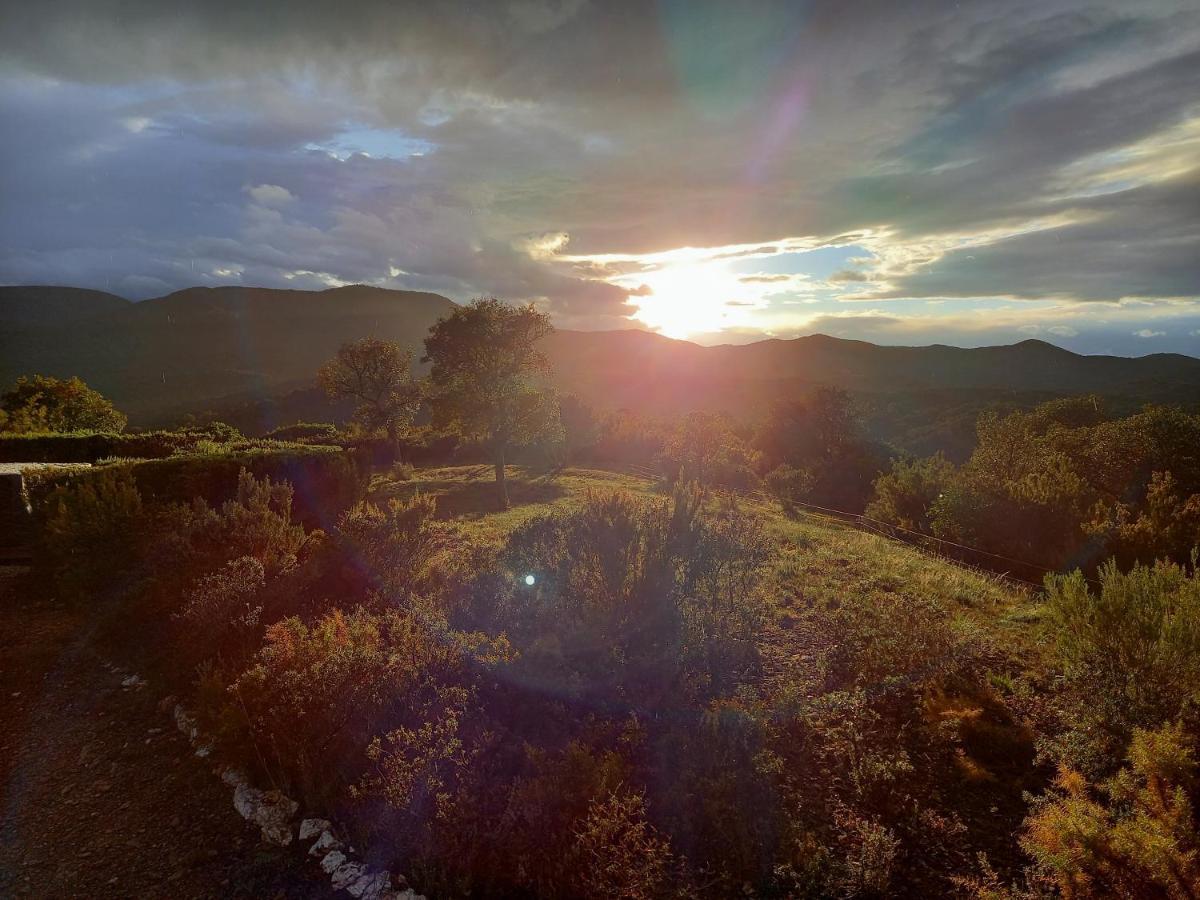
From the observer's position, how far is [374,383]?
3209 cm

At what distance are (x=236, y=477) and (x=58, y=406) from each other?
1295 inches

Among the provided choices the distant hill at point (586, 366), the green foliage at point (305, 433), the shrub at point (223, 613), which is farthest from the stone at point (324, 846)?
the distant hill at point (586, 366)

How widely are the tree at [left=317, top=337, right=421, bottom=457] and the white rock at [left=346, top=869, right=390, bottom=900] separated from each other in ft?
97.1

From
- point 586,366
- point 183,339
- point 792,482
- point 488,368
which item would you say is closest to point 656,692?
point 488,368

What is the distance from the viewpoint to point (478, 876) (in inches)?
149

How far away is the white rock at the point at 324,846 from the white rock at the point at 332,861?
0.07 m

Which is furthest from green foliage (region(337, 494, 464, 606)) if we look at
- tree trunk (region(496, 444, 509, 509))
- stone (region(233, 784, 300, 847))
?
tree trunk (region(496, 444, 509, 509))

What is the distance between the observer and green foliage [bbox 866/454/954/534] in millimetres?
25812

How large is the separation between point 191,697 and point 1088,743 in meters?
8.66

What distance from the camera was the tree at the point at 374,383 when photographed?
31750 millimetres

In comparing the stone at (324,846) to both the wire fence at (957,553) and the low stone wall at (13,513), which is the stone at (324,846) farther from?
the wire fence at (957,553)

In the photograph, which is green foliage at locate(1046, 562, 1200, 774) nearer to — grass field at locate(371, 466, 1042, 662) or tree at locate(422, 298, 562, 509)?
grass field at locate(371, 466, 1042, 662)

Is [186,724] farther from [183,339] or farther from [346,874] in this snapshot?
[183,339]

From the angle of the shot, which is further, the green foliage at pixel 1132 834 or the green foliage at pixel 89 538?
the green foliage at pixel 89 538
